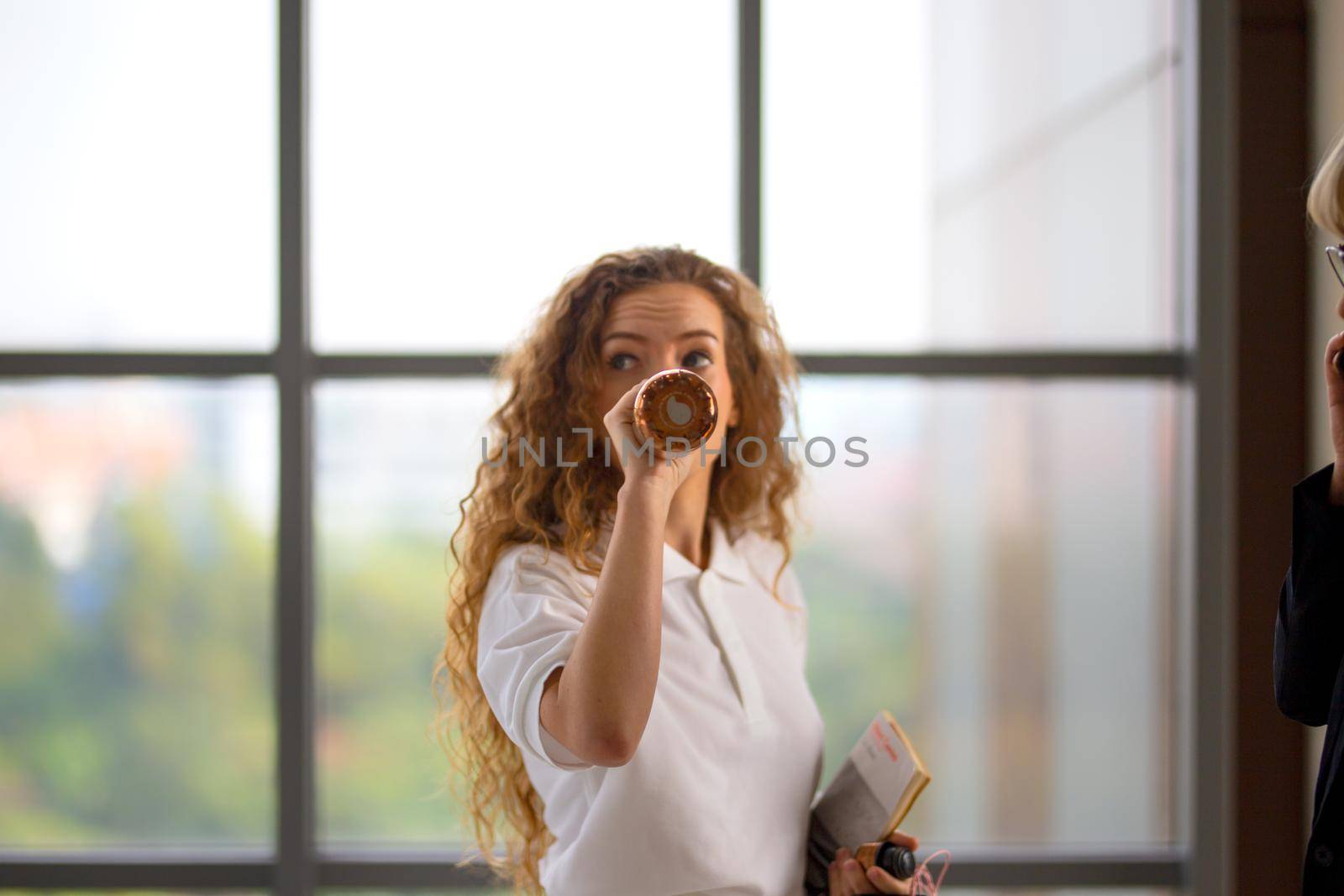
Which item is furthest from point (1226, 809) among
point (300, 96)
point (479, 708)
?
point (300, 96)

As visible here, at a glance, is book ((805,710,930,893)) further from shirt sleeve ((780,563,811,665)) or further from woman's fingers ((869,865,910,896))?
shirt sleeve ((780,563,811,665))

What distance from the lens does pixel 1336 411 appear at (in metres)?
1.32

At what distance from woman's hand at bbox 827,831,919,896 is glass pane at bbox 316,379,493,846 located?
1.20m

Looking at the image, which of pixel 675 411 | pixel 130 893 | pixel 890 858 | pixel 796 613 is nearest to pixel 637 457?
pixel 675 411

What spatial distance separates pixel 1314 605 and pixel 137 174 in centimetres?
248

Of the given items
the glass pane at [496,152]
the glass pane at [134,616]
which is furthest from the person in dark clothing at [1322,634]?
the glass pane at [134,616]

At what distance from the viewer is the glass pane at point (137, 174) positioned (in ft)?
7.69

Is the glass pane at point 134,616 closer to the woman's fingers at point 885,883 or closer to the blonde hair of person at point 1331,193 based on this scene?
the woman's fingers at point 885,883

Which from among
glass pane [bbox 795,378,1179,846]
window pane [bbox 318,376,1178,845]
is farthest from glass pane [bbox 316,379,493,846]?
glass pane [bbox 795,378,1179,846]

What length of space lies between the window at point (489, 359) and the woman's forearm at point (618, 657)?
121cm

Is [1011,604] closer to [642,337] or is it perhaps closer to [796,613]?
[796,613]

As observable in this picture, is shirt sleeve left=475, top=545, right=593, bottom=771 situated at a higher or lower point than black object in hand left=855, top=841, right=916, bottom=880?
higher

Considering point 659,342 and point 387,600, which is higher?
point 659,342

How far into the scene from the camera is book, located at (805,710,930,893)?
4.67 ft
